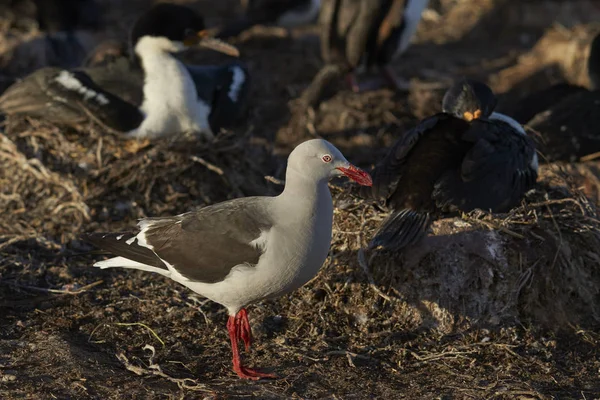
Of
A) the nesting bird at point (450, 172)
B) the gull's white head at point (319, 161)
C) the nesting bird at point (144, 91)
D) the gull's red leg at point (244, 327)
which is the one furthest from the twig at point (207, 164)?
the gull's white head at point (319, 161)

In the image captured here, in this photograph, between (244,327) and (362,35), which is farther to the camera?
(362,35)

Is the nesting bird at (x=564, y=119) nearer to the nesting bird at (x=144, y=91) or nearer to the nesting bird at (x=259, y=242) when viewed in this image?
the nesting bird at (x=144, y=91)

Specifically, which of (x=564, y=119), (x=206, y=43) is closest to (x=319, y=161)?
(x=206, y=43)

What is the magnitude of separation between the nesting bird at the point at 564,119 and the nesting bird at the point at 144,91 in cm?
282

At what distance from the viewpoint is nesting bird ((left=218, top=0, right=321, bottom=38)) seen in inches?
464

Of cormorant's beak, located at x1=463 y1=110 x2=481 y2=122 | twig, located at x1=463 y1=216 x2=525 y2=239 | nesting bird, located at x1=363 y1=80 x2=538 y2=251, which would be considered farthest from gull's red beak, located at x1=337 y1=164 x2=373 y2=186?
cormorant's beak, located at x1=463 y1=110 x2=481 y2=122

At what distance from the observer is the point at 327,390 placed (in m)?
4.70

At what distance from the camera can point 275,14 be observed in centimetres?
1229

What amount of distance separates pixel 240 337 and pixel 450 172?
5.76 feet

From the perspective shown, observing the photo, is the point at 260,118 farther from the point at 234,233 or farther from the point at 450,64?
the point at 234,233

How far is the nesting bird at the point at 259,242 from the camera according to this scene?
4664 millimetres

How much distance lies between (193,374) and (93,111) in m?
3.05

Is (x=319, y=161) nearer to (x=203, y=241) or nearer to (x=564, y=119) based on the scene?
(x=203, y=241)

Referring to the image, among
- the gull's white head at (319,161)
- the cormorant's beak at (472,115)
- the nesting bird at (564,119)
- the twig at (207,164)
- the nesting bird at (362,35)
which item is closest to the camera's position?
the gull's white head at (319,161)
